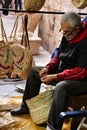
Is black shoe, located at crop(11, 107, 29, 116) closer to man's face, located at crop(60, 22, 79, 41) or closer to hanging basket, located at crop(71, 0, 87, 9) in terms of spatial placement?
man's face, located at crop(60, 22, 79, 41)

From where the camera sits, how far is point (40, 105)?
9.82 ft

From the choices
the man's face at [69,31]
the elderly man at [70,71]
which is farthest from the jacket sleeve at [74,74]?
the man's face at [69,31]

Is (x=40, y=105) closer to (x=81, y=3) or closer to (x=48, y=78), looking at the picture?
(x=48, y=78)

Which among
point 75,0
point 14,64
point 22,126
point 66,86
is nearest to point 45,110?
point 22,126

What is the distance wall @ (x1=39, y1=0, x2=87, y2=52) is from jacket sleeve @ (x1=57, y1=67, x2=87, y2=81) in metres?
2.99

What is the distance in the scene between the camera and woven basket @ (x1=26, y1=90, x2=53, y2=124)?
2949 millimetres

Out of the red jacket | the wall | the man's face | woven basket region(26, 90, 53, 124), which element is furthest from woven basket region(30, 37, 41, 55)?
the man's face

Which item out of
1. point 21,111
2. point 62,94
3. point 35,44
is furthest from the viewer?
point 35,44

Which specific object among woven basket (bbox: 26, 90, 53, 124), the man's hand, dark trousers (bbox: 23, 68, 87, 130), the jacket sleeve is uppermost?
the jacket sleeve

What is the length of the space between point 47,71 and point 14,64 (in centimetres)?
47

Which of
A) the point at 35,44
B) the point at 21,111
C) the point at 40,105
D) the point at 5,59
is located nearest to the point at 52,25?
the point at 35,44

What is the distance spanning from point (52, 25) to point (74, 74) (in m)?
4.13

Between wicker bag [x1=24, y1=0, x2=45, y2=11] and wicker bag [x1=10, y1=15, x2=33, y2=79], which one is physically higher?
wicker bag [x1=24, y1=0, x2=45, y2=11]

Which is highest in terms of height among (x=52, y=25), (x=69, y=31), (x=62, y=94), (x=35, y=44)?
(x=69, y=31)
